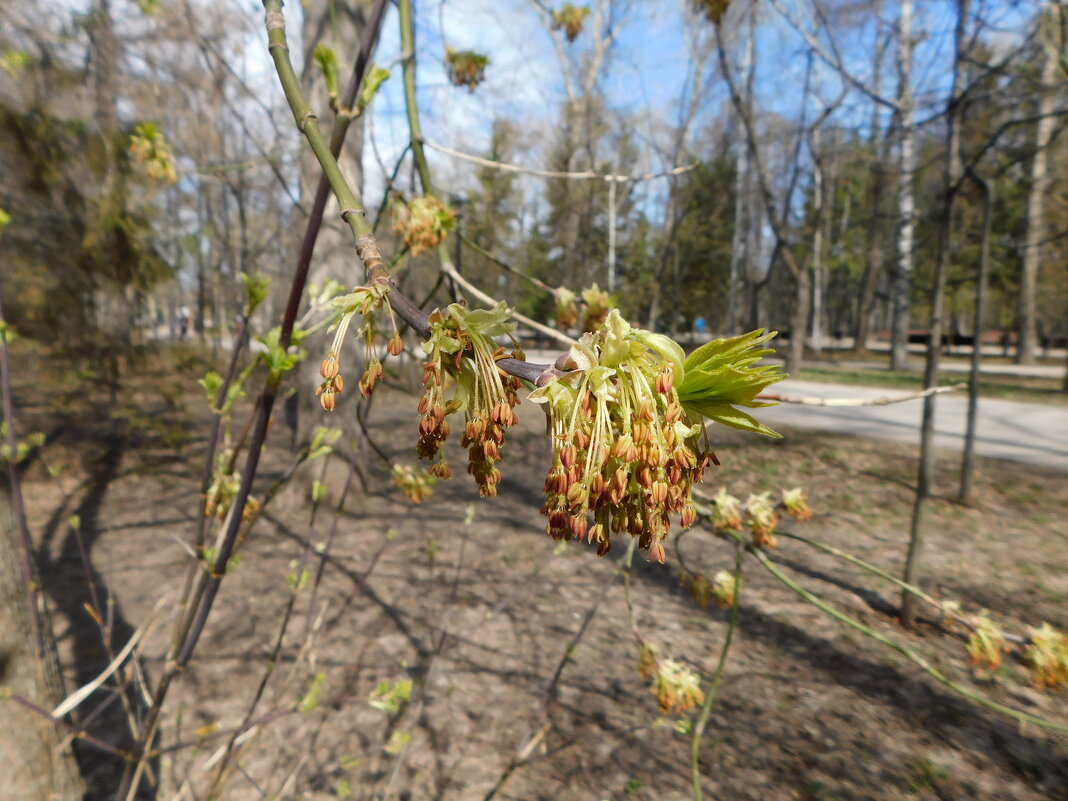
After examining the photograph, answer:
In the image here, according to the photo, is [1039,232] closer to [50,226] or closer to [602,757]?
[602,757]

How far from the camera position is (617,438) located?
0.64 metres

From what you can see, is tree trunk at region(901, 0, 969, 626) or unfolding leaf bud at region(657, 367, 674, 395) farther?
tree trunk at region(901, 0, 969, 626)

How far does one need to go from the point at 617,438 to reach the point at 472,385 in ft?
0.59

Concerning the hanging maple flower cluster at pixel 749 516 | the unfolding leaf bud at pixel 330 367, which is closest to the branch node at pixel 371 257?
the unfolding leaf bud at pixel 330 367

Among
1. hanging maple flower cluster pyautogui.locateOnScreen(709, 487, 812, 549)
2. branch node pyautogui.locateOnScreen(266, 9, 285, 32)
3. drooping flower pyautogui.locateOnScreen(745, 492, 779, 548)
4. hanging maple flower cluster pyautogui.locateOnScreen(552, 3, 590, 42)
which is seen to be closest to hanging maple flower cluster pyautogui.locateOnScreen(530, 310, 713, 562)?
branch node pyautogui.locateOnScreen(266, 9, 285, 32)

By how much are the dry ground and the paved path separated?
1.60 meters

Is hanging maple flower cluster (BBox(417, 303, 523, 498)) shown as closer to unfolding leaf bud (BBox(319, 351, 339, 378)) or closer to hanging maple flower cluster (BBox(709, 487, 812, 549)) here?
unfolding leaf bud (BBox(319, 351, 339, 378))

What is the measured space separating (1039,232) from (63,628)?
2492 centimetres

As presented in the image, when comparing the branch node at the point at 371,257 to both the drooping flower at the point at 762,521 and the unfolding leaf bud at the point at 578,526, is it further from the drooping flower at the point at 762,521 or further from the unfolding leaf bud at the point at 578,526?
the drooping flower at the point at 762,521

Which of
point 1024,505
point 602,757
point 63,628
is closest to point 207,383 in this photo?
point 602,757

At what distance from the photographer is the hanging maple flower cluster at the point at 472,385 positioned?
63 centimetres

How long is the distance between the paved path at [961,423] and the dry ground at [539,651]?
5.24 feet

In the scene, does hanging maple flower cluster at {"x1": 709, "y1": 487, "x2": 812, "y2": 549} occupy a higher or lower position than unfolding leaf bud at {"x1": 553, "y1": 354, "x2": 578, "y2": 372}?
lower

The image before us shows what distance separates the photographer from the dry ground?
297cm
